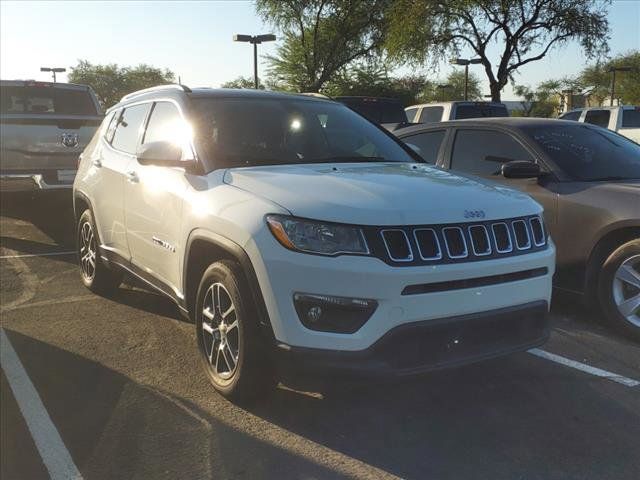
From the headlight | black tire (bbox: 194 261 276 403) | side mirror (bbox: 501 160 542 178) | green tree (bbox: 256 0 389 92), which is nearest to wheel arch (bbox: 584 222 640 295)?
side mirror (bbox: 501 160 542 178)

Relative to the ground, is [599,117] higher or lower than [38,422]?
higher

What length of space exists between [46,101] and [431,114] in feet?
27.9

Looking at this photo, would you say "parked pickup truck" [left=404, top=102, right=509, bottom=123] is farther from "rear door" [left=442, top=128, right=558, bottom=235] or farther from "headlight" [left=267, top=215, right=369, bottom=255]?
"headlight" [left=267, top=215, right=369, bottom=255]

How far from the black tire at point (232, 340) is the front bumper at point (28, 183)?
17.7 ft

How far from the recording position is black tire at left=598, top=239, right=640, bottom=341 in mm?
4523

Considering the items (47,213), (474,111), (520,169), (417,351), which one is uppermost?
(474,111)

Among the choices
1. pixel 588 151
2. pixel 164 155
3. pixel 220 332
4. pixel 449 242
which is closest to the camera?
pixel 449 242

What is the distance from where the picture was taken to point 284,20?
2923 cm

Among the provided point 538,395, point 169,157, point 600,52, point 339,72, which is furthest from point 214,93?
point 339,72

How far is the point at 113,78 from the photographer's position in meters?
62.9

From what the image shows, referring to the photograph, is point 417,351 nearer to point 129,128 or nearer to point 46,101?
point 129,128

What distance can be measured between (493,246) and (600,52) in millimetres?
24248

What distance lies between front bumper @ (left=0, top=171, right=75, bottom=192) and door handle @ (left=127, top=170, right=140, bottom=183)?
4016 mm

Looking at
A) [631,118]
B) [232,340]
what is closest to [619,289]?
[232,340]
